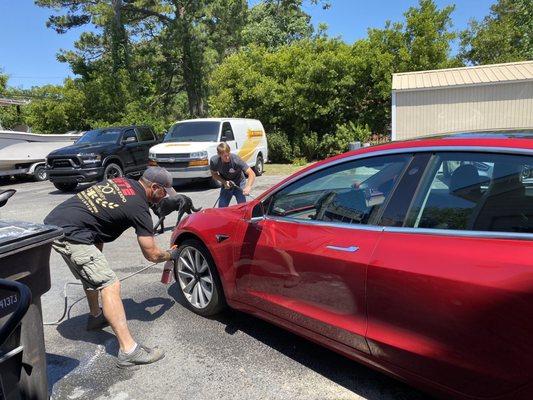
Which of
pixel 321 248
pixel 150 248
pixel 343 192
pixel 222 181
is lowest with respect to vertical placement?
pixel 222 181

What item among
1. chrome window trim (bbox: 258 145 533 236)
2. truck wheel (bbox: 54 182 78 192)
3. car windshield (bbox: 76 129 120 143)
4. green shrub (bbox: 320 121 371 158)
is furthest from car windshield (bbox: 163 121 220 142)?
chrome window trim (bbox: 258 145 533 236)

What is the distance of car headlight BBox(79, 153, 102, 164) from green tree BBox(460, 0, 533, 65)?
2288 cm

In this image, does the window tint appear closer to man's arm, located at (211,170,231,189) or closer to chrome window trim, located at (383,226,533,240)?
man's arm, located at (211,170,231,189)

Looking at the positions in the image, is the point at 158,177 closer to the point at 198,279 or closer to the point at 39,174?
the point at 198,279

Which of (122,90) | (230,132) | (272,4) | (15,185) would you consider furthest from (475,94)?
(272,4)

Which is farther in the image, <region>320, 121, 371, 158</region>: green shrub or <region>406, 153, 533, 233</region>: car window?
<region>320, 121, 371, 158</region>: green shrub

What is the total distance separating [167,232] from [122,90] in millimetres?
20468

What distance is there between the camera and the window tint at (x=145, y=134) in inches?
583

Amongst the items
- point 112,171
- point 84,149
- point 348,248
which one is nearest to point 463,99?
point 112,171

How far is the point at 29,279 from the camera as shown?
106 inches

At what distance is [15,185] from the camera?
636 inches

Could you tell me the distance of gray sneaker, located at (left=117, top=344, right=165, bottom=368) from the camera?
3.44m

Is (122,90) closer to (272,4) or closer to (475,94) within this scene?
(272,4)

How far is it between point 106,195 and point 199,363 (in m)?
1.46
